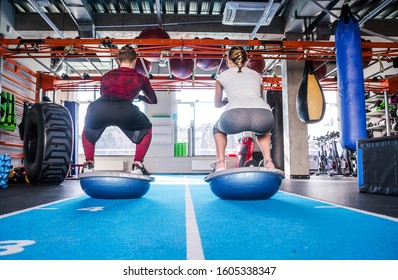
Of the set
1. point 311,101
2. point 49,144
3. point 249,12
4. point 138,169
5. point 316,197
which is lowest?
point 316,197

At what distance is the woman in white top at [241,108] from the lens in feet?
7.83

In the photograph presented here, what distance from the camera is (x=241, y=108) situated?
2.38 m

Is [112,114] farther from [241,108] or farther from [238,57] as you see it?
[238,57]

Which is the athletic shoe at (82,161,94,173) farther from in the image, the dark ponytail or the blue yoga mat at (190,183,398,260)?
the dark ponytail

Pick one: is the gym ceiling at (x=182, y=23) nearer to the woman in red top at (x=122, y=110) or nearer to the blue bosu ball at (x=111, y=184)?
the woman in red top at (x=122, y=110)

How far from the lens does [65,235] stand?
126 centimetres

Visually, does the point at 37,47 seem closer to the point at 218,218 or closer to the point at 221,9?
the point at 221,9

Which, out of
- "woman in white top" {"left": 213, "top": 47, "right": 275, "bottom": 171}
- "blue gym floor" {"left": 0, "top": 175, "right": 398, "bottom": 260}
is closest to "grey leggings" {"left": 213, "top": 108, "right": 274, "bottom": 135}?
"woman in white top" {"left": 213, "top": 47, "right": 275, "bottom": 171}

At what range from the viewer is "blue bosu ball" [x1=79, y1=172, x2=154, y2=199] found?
2.39m

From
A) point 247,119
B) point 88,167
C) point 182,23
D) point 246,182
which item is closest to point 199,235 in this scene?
point 246,182

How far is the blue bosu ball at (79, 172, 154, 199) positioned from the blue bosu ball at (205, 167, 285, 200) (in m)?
0.68

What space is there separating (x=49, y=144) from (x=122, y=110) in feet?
7.36

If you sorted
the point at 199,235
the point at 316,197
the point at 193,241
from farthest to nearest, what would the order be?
the point at 316,197, the point at 199,235, the point at 193,241

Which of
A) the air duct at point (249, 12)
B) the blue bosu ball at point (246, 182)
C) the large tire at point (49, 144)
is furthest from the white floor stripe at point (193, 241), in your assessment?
the air duct at point (249, 12)
